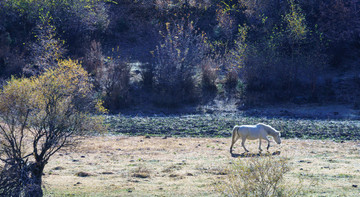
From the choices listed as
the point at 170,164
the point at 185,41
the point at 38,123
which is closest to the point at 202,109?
the point at 185,41

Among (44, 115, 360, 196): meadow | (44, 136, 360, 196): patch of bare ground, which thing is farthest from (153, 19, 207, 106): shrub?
(44, 136, 360, 196): patch of bare ground

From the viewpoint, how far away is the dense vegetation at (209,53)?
132 ft

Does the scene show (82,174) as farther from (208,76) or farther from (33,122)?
(208,76)

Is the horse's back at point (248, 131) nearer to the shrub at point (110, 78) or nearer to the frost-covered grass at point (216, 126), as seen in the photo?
the frost-covered grass at point (216, 126)

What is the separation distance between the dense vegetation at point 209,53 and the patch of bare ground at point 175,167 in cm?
1419

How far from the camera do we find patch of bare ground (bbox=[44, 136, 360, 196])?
14.8 m

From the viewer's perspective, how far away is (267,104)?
39.2 meters

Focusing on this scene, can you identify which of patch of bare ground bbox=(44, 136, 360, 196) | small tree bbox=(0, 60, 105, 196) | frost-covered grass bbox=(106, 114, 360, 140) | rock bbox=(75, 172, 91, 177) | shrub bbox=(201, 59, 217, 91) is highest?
shrub bbox=(201, 59, 217, 91)

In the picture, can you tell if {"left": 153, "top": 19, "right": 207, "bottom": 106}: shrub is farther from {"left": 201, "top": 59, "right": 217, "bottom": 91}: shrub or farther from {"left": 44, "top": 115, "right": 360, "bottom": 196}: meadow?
{"left": 44, "top": 115, "right": 360, "bottom": 196}: meadow

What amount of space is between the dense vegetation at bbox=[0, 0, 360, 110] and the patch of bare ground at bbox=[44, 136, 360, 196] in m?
14.2

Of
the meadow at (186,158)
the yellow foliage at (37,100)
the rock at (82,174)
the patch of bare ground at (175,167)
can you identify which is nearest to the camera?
the yellow foliage at (37,100)

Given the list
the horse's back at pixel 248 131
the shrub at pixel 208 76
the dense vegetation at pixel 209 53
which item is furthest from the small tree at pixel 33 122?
the shrub at pixel 208 76

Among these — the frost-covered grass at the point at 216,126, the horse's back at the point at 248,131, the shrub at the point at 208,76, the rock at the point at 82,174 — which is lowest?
the rock at the point at 82,174

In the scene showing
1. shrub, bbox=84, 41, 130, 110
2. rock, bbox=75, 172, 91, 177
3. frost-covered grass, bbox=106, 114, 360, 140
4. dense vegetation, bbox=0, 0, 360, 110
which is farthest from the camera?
dense vegetation, bbox=0, 0, 360, 110
